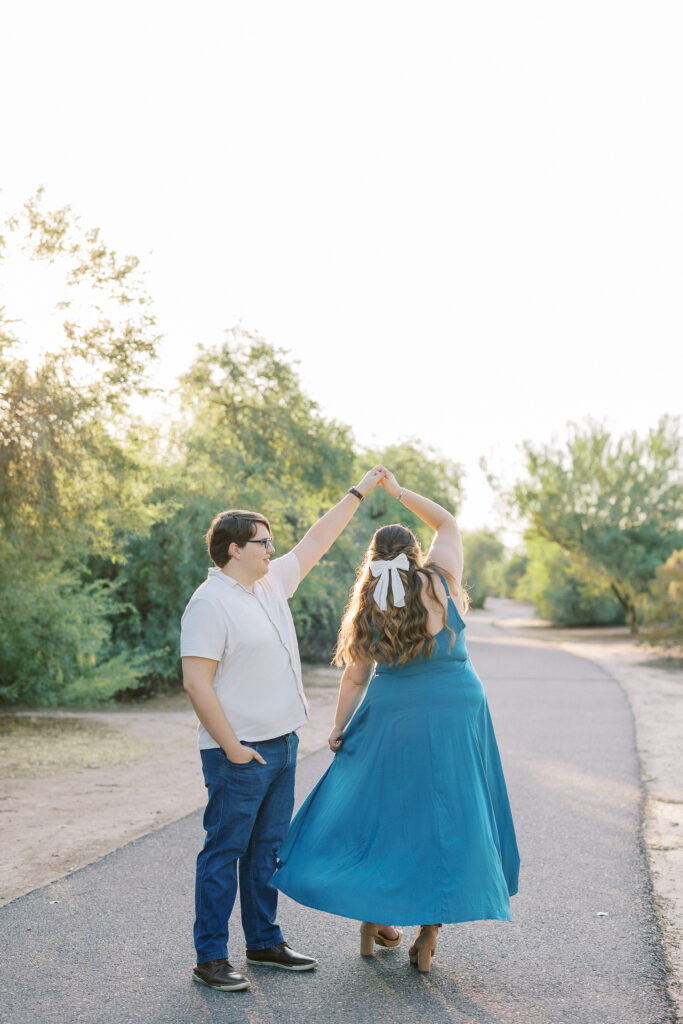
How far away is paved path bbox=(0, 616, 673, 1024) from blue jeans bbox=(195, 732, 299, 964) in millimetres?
207

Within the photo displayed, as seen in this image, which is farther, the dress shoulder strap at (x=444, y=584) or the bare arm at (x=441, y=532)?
the bare arm at (x=441, y=532)

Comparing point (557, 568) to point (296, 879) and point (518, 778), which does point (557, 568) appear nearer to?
point (518, 778)

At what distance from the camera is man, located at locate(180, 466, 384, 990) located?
417 centimetres

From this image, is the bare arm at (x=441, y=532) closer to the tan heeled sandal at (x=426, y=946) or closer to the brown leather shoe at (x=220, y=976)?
the tan heeled sandal at (x=426, y=946)

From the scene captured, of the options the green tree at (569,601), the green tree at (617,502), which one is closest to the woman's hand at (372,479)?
the green tree at (617,502)

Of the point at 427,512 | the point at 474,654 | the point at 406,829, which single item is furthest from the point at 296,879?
the point at 474,654

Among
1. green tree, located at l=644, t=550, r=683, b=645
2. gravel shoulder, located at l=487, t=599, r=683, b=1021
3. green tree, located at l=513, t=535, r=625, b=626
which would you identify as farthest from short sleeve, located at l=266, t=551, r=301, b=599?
green tree, located at l=513, t=535, r=625, b=626

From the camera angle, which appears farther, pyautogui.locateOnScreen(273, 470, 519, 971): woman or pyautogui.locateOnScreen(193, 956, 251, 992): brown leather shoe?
pyautogui.locateOnScreen(273, 470, 519, 971): woman

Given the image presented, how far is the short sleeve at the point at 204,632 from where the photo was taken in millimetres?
4148

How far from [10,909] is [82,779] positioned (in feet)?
14.4

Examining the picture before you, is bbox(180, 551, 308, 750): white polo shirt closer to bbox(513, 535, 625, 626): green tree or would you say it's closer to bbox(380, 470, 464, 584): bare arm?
bbox(380, 470, 464, 584): bare arm

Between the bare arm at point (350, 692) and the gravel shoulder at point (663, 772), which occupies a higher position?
the bare arm at point (350, 692)

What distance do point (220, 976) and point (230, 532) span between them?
71.1 inches

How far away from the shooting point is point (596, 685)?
19.4m
